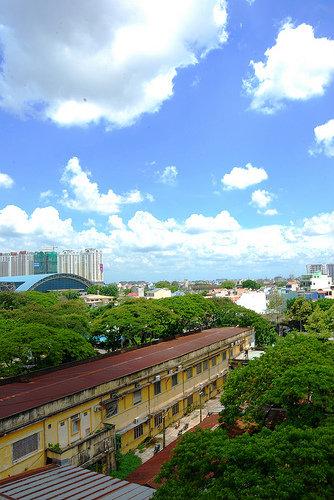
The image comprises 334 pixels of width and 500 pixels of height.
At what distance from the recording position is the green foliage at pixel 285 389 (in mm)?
14711

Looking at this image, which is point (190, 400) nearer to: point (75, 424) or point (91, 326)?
point (75, 424)

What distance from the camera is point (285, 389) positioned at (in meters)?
15.2

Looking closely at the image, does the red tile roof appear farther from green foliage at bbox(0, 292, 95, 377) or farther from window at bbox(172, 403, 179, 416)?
window at bbox(172, 403, 179, 416)

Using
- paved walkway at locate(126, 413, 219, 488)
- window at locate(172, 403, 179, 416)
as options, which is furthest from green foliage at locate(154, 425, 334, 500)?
window at locate(172, 403, 179, 416)

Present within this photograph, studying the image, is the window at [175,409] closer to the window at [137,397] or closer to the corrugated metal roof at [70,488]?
the window at [137,397]

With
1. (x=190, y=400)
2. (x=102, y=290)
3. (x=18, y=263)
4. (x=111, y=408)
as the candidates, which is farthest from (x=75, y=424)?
(x=18, y=263)

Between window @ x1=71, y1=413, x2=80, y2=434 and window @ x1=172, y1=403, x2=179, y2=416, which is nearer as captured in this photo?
window @ x1=71, y1=413, x2=80, y2=434

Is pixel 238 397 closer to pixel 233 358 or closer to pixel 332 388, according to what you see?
pixel 332 388

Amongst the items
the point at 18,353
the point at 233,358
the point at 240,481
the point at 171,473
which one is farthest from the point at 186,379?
the point at 240,481

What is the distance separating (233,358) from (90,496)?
2720 cm

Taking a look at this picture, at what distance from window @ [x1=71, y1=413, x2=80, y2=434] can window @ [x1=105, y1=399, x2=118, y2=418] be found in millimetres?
2044

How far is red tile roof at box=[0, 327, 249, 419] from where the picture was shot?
18.5m

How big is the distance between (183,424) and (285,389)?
1398cm

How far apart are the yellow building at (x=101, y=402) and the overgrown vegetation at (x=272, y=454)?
24.0 feet
